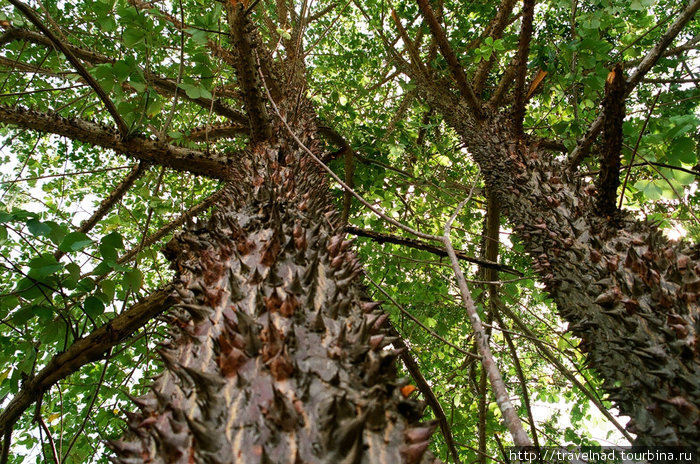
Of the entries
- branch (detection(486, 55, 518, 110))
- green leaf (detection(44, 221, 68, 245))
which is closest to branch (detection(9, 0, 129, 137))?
green leaf (detection(44, 221, 68, 245))

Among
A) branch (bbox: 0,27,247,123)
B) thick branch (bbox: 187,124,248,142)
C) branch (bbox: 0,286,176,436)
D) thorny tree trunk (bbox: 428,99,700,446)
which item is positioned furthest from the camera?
thick branch (bbox: 187,124,248,142)

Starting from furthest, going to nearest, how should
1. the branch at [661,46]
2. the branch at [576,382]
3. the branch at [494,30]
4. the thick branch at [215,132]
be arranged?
the branch at [494,30], the thick branch at [215,132], the branch at [661,46], the branch at [576,382]

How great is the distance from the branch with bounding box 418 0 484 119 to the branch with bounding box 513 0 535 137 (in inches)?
19.7

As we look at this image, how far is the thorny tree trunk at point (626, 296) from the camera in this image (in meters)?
1.29

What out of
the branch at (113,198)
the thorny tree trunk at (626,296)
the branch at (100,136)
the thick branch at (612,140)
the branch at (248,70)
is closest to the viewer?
the thorny tree trunk at (626,296)

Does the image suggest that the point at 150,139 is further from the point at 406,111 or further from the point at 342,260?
the point at 406,111

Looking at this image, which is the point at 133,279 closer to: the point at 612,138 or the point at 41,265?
the point at 41,265

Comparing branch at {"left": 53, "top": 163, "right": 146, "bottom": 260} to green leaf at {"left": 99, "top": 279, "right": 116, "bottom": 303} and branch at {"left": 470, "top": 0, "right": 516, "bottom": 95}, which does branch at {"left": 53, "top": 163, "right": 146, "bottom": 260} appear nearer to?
green leaf at {"left": 99, "top": 279, "right": 116, "bottom": 303}

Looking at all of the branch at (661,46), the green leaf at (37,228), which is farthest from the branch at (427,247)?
the green leaf at (37,228)

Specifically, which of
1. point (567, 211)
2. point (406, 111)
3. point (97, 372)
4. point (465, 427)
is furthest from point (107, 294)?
point (406, 111)

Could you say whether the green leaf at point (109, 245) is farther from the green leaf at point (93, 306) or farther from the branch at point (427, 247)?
the branch at point (427, 247)

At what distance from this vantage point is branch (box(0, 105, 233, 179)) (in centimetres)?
297

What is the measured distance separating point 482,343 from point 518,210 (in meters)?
1.88

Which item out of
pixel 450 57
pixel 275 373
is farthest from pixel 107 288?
pixel 450 57
